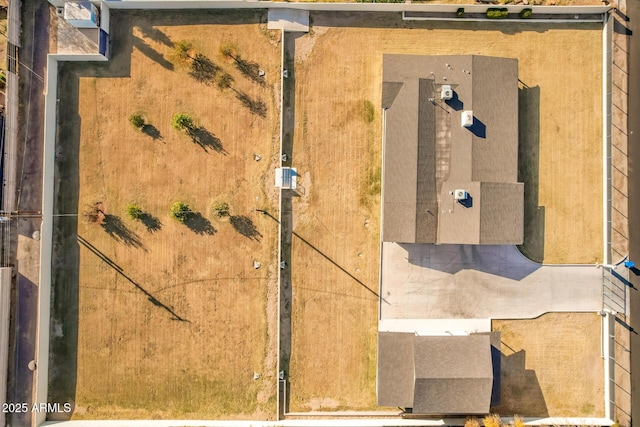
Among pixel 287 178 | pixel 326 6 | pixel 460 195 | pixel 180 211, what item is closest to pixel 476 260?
pixel 460 195

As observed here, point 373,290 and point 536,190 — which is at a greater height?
point 536,190

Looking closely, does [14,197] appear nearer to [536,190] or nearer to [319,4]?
[319,4]

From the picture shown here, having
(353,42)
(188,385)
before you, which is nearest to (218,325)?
(188,385)

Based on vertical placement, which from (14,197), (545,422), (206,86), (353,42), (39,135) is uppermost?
(353,42)

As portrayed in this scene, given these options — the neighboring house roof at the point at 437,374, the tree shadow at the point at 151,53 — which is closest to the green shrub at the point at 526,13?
the neighboring house roof at the point at 437,374

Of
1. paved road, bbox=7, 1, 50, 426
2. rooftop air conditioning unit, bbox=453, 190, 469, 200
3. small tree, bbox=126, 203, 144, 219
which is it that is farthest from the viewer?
small tree, bbox=126, 203, 144, 219

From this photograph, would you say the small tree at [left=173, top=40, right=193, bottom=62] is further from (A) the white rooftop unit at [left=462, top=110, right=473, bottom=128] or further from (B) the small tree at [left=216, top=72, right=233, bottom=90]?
(A) the white rooftop unit at [left=462, top=110, right=473, bottom=128]

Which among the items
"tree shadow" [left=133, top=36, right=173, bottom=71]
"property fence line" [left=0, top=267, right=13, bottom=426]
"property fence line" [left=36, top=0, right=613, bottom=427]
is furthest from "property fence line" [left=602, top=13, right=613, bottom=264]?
"property fence line" [left=0, top=267, right=13, bottom=426]
